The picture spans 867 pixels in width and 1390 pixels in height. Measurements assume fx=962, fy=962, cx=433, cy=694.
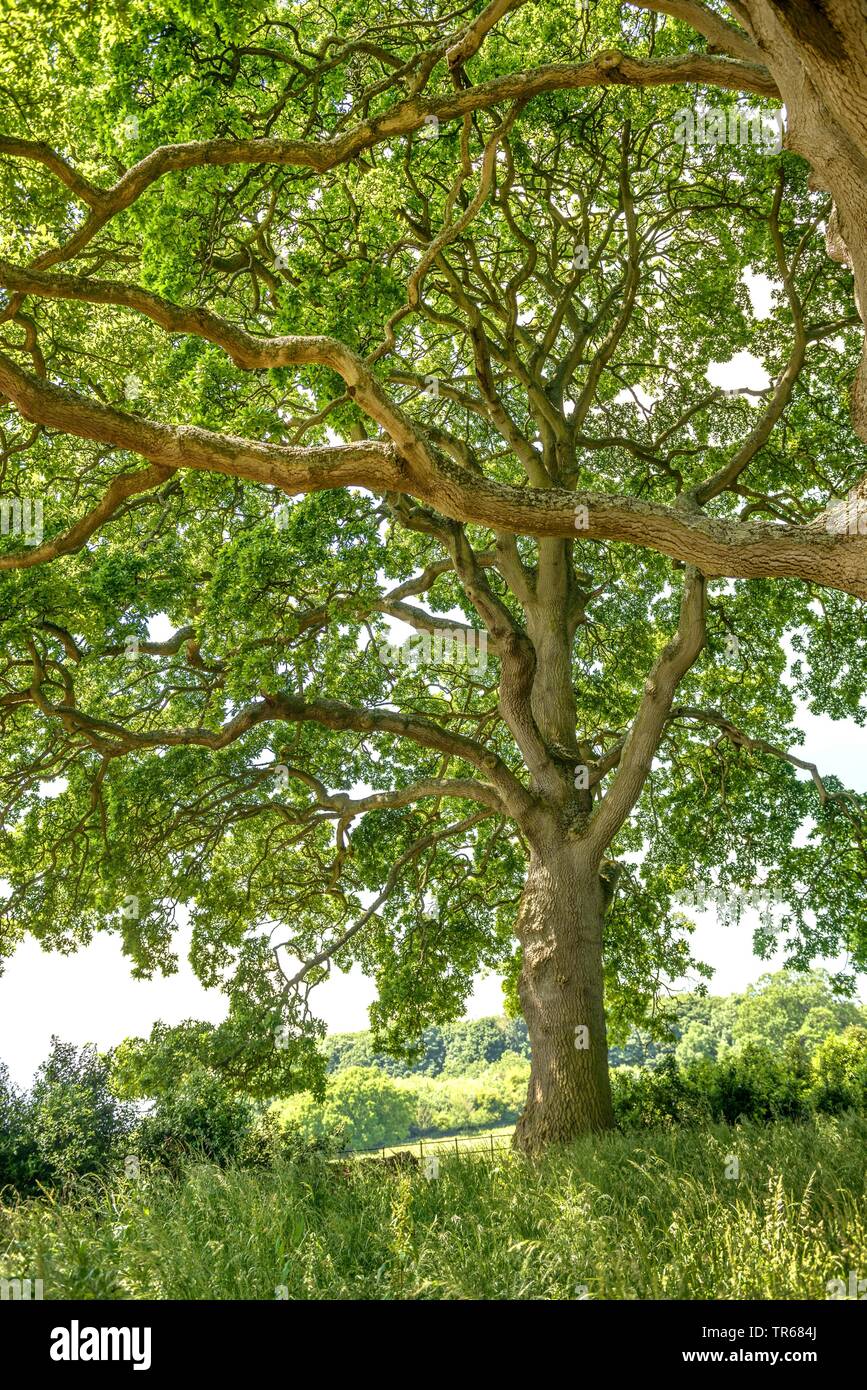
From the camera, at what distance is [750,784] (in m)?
13.8

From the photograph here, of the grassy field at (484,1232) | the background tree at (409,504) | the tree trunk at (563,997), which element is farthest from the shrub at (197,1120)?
the grassy field at (484,1232)

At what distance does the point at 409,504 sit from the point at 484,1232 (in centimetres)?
804

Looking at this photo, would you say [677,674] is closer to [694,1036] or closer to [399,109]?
[399,109]

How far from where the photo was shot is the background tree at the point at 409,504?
736 cm

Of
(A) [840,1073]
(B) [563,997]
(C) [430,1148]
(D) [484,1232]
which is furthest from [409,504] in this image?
(C) [430,1148]

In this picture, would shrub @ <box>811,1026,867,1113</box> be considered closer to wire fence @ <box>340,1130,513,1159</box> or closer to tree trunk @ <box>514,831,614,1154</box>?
tree trunk @ <box>514,831,614,1154</box>

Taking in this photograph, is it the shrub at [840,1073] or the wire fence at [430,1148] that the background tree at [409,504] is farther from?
the shrub at [840,1073]

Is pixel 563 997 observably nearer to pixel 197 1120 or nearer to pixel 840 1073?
pixel 197 1120

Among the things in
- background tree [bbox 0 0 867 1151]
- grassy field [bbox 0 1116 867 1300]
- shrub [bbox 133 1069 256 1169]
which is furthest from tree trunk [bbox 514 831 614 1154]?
shrub [bbox 133 1069 256 1169]

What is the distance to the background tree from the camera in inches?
290

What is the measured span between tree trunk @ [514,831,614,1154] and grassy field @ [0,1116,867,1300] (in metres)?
2.36
